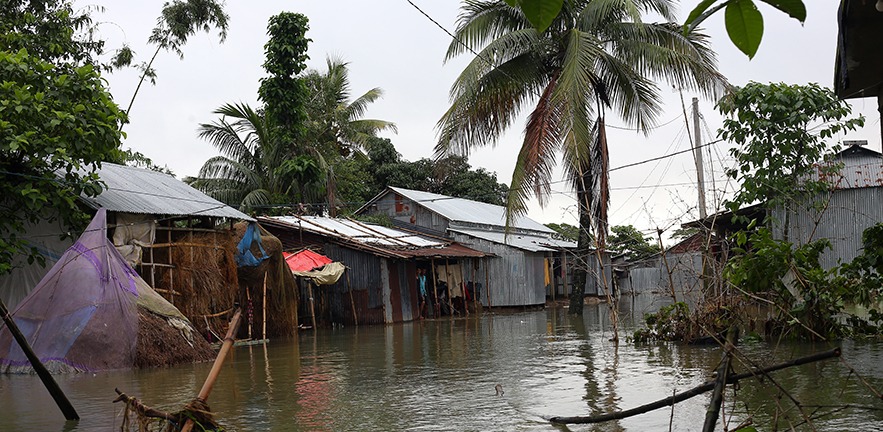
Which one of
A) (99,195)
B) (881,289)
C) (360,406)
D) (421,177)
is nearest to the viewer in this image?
(360,406)

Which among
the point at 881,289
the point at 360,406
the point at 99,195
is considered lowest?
the point at 360,406

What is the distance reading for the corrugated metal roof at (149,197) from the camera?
14.8 meters

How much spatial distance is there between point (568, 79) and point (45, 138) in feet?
32.4

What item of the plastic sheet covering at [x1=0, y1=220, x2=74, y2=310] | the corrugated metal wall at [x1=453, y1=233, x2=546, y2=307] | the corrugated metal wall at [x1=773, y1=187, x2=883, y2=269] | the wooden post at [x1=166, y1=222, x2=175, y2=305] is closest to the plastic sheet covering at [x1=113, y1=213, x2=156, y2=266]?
the wooden post at [x1=166, y1=222, x2=175, y2=305]

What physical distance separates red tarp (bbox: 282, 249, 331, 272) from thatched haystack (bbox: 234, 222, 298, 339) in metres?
1.54

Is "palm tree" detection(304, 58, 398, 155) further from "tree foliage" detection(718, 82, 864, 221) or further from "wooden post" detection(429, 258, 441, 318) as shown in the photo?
"tree foliage" detection(718, 82, 864, 221)

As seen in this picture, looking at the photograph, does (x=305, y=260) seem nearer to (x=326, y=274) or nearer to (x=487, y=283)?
(x=326, y=274)

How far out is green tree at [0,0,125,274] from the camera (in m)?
12.5

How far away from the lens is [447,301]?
90.3 feet

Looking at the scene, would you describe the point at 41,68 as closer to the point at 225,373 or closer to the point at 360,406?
the point at 225,373

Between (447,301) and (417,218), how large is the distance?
4.50m

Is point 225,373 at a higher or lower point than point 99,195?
lower

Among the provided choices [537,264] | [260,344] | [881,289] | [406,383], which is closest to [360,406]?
[406,383]

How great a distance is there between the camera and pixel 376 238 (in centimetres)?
2508
